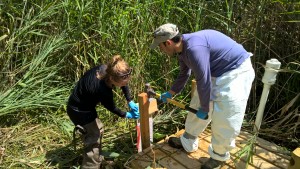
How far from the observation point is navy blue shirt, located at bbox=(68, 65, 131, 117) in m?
2.36

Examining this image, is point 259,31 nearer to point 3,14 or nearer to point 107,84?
point 107,84

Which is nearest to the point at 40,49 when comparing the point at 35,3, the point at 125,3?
the point at 35,3

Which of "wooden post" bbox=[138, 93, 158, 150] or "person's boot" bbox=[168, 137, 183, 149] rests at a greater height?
"wooden post" bbox=[138, 93, 158, 150]

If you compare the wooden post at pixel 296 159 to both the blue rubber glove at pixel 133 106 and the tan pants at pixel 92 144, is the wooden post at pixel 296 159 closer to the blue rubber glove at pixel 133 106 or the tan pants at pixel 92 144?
the blue rubber glove at pixel 133 106

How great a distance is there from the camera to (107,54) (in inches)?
132

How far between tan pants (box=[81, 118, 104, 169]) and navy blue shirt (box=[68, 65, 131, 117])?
18 centimetres

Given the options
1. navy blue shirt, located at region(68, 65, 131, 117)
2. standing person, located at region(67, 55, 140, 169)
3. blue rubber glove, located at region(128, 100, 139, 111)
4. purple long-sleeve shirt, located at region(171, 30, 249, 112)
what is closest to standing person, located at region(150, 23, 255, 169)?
purple long-sleeve shirt, located at region(171, 30, 249, 112)

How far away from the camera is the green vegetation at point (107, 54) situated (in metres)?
3.02

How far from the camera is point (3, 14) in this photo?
3.43m

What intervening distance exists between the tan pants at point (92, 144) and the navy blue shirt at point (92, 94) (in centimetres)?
18

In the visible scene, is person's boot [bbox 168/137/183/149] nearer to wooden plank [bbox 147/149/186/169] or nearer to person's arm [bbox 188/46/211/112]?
wooden plank [bbox 147/149/186/169]

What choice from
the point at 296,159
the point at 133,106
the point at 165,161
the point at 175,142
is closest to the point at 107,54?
the point at 133,106

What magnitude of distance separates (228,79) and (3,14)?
8.73 feet

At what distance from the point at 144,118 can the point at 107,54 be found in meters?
1.13
